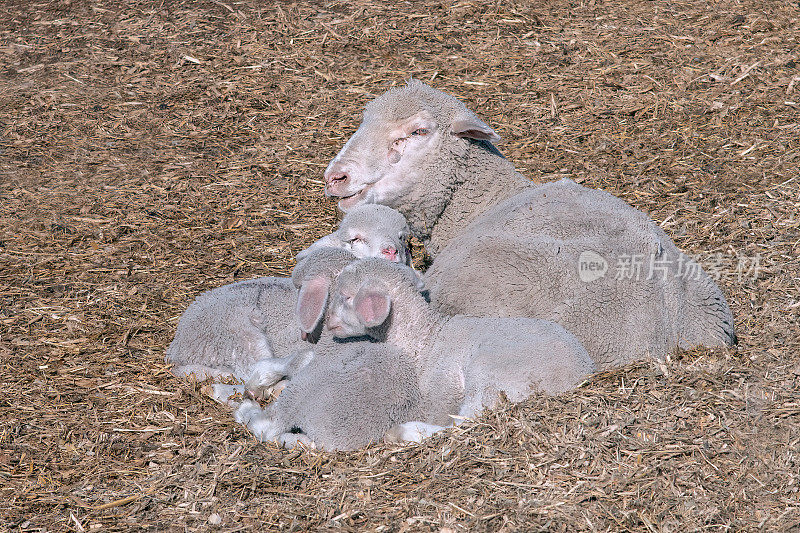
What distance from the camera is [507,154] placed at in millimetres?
8273

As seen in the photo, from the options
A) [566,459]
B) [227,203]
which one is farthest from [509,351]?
[227,203]

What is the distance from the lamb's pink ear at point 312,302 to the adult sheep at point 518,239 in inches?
29.2

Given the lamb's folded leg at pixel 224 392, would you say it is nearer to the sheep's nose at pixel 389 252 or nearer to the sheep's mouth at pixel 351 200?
the sheep's nose at pixel 389 252

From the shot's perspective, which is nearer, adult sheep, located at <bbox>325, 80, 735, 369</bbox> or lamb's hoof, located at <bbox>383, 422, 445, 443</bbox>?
lamb's hoof, located at <bbox>383, 422, 445, 443</bbox>

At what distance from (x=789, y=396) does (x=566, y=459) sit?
1196 millimetres

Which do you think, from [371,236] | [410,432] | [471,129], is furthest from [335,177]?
[410,432]

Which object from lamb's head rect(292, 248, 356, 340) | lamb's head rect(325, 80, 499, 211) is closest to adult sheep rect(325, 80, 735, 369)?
lamb's head rect(325, 80, 499, 211)

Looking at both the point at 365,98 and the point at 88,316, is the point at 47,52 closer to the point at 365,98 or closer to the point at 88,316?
the point at 365,98

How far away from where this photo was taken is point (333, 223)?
24.8 feet

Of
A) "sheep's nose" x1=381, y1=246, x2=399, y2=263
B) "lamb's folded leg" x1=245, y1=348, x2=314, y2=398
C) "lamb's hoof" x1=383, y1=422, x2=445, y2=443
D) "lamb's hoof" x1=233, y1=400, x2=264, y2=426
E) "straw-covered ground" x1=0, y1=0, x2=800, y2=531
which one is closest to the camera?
"straw-covered ground" x1=0, y1=0, x2=800, y2=531

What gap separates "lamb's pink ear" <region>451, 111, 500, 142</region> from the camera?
579 cm

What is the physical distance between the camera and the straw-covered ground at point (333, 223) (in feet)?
13.6

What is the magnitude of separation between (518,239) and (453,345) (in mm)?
787

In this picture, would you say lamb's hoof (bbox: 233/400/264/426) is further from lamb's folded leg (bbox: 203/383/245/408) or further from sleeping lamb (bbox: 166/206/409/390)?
sleeping lamb (bbox: 166/206/409/390)
